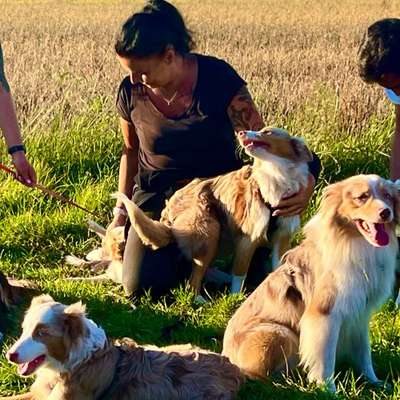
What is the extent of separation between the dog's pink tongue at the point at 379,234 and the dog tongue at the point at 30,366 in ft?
5.55

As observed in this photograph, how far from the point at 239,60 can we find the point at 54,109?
20.4 ft

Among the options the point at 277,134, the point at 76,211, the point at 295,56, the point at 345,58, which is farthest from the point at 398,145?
the point at 295,56

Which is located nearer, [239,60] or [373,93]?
[373,93]

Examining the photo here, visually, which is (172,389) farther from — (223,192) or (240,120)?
(240,120)

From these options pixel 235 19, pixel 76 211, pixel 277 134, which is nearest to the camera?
pixel 277 134

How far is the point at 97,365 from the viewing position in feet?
11.4

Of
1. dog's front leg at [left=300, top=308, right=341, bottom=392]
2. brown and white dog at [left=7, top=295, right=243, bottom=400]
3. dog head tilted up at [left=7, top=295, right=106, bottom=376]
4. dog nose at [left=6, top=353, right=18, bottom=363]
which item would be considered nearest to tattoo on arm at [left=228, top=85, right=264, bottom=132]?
dog's front leg at [left=300, top=308, right=341, bottom=392]

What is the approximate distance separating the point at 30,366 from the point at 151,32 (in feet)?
7.93

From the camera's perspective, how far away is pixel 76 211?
6.65 meters

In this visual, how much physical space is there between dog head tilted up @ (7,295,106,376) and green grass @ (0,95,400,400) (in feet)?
2.84

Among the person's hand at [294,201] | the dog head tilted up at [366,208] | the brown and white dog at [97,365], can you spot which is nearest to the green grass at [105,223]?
the brown and white dog at [97,365]

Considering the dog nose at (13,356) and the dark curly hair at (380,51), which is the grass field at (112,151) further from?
the dark curly hair at (380,51)

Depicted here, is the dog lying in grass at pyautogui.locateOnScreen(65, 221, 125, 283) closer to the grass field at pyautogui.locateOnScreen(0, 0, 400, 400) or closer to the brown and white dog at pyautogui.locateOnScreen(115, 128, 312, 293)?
the grass field at pyautogui.locateOnScreen(0, 0, 400, 400)

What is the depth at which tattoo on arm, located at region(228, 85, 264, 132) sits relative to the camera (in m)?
5.45
